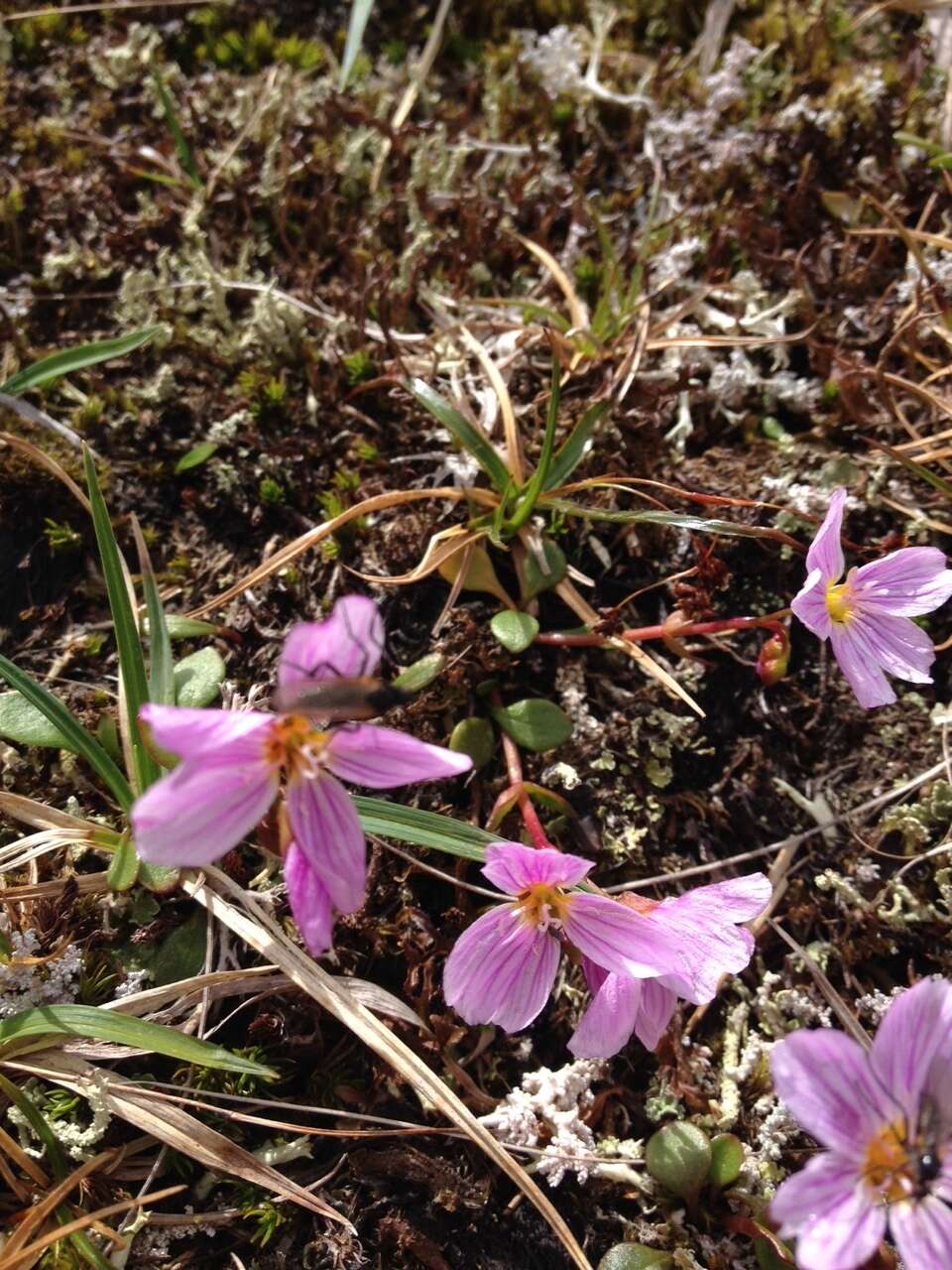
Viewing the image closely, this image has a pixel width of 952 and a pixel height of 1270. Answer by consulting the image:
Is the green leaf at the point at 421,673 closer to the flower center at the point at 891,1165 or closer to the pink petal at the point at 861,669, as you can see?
the pink petal at the point at 861,669

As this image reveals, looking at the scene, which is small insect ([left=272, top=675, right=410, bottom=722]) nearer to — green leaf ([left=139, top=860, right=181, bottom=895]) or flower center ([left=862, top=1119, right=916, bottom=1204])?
green leaf ([left=139, top=860, right=181, bottom=895])

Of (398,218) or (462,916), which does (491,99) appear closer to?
(398,218)

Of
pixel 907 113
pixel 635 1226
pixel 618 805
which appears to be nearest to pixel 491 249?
pixel 907 113

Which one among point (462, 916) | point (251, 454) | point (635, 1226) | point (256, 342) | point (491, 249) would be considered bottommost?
point (635, 1226)

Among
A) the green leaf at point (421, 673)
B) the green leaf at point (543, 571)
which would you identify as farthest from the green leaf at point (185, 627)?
the green leaf at point (543, 571)

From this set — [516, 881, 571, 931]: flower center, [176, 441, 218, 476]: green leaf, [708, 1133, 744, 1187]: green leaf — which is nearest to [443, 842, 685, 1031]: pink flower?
[516, 881, 571, 931]: flower center

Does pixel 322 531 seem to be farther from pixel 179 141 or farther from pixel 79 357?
pixel 179 141

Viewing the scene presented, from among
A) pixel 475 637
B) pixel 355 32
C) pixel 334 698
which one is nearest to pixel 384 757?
pixel 334 698
